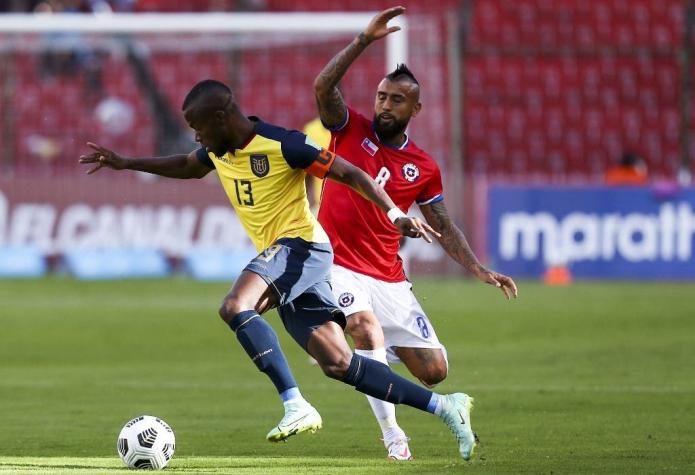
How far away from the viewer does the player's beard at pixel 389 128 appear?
8.56m

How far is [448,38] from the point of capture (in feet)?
71.5

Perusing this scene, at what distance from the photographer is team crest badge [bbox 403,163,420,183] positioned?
8625 millimetres

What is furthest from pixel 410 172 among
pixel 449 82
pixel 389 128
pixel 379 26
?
pixel 449 82

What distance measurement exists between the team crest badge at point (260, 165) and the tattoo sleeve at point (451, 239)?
4.08 ft

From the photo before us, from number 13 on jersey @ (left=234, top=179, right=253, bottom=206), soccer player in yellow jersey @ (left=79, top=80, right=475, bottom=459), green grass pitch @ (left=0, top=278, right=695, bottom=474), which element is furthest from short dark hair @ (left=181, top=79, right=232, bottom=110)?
green grass pitch @ (left=0, top=278, right=695, bottom=474)

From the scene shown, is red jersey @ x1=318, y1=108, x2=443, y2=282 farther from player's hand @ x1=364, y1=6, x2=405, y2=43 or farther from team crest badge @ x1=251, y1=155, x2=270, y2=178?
team crest badge @ x1=251, y1=155, x2=270, y2=178

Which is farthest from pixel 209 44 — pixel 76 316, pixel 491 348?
pixel 491 348

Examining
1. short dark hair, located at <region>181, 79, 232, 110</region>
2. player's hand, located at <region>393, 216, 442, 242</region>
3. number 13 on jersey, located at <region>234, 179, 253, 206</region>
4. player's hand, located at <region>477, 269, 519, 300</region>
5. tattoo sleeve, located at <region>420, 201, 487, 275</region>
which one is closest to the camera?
player's hand, located at <region>393, 216, 442, 242</region>

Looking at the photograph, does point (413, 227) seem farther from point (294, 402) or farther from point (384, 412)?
point (384, 412)

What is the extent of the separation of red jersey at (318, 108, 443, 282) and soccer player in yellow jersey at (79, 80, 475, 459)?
83cm

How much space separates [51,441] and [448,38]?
1412cm

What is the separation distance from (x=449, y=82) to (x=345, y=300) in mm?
14373

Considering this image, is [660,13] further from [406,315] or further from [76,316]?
[406,315]

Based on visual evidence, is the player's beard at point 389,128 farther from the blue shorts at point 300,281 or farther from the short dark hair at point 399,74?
the blue shorts at point 300,281
